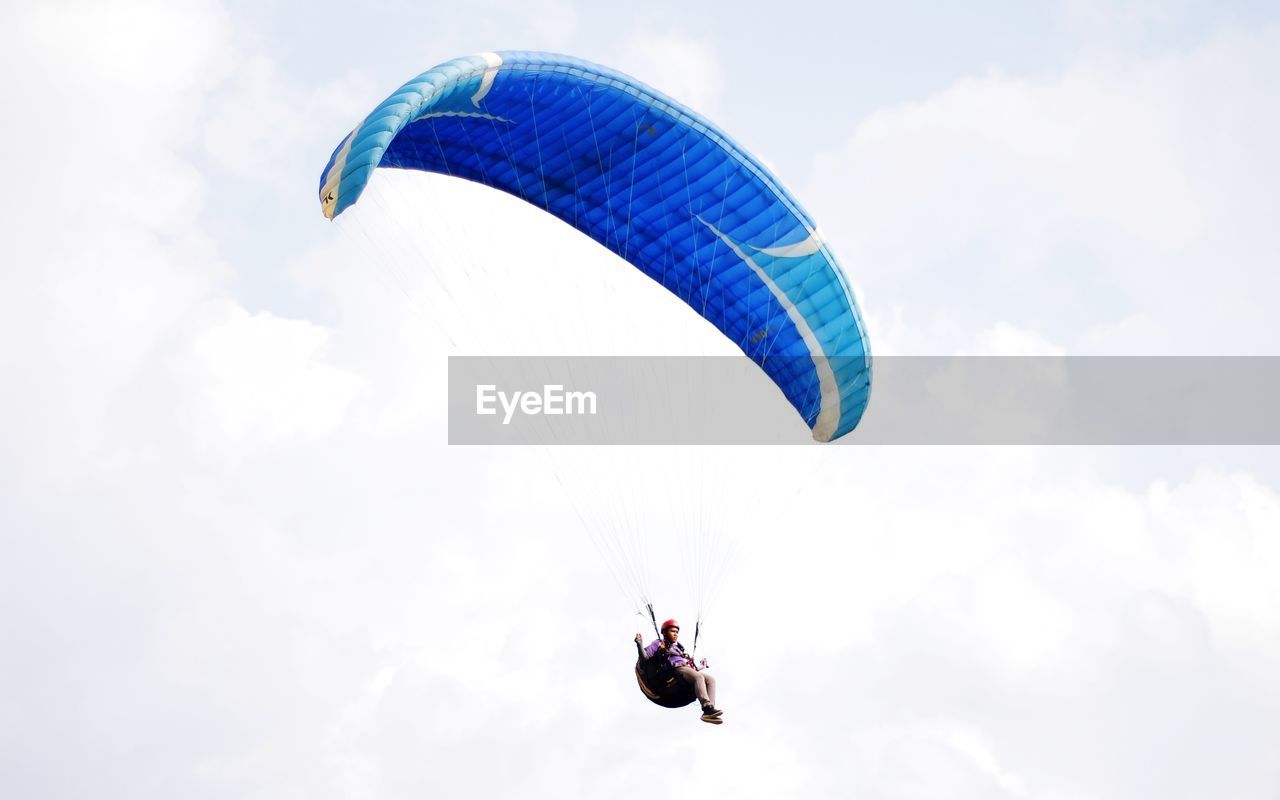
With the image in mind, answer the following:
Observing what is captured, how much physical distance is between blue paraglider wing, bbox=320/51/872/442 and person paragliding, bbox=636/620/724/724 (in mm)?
4264

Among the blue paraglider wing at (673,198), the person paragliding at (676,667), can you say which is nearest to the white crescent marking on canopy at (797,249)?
the blue paraglider wing at (673,198)

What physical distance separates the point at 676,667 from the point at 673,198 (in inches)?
236

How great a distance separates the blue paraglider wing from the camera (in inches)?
879

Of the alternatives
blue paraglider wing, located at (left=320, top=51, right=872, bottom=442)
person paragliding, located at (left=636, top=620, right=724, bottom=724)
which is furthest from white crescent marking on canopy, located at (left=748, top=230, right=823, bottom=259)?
person paragliding, located at (left=636, top=620, right=724, bottom=724)

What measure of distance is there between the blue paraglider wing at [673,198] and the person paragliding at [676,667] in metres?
4.26

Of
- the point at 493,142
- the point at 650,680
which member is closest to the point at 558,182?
the point at 493,142

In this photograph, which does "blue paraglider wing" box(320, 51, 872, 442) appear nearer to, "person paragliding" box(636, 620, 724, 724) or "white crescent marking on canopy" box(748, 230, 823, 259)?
"white crescent marking on canopy" box(748, 230, 823, 259)

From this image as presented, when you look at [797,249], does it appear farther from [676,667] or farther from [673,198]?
[676,667]

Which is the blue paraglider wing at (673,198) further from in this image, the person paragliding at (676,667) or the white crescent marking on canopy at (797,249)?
the person paragliding at (676,667)

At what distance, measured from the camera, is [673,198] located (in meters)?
23.2

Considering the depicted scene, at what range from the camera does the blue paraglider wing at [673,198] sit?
22.3m

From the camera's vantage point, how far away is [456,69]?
20688mm

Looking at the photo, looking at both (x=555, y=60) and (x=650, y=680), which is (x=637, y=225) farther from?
(x=650, y=680)

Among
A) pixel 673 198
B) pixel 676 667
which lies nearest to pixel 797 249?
pixel 673 198
